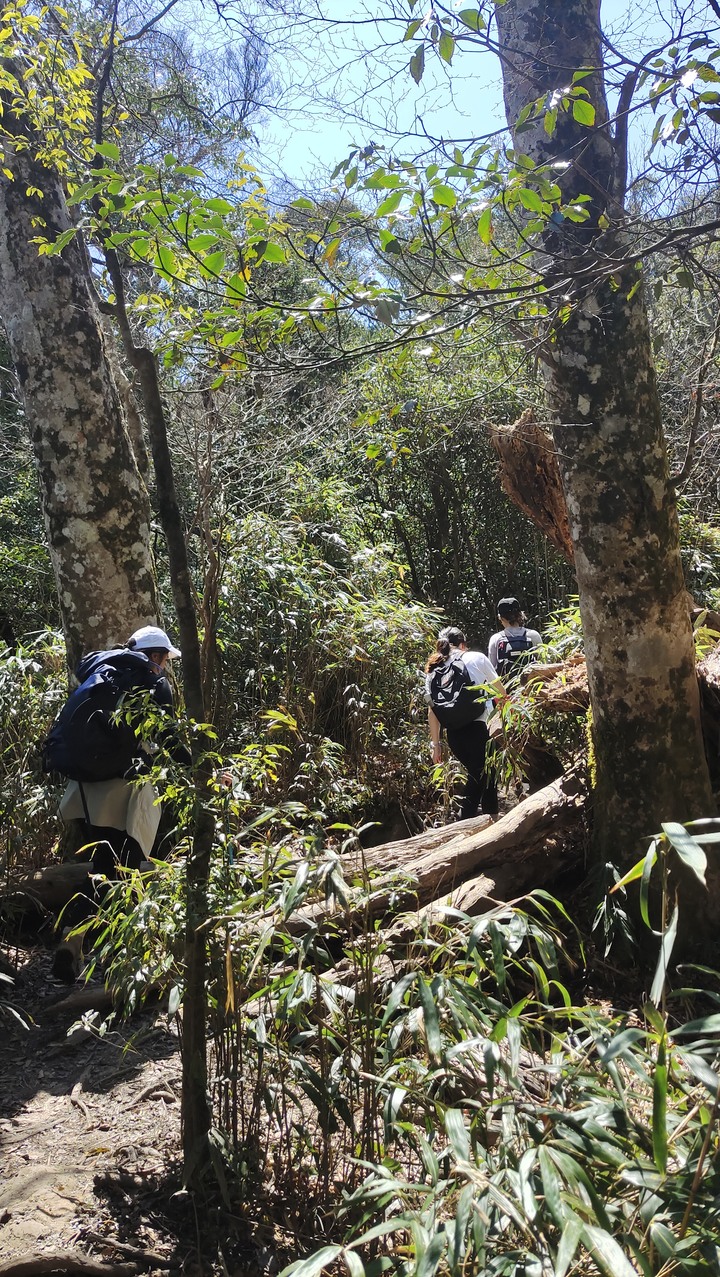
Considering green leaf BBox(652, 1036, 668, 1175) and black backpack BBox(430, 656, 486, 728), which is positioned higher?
black backpack BBox(430, 656, 486, 728)

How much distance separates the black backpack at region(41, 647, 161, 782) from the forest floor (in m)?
0.94

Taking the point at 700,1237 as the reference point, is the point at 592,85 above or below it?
above

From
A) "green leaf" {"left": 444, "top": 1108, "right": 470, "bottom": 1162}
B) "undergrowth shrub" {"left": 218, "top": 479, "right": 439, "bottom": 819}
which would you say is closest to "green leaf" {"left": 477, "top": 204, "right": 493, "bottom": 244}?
"green leaf" {"left": 444, "top": 1108, "right": 470, "bottom": 1162}

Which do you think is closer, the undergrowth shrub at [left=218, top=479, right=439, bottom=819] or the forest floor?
the forest floor

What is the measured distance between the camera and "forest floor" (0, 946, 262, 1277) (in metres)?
2.31

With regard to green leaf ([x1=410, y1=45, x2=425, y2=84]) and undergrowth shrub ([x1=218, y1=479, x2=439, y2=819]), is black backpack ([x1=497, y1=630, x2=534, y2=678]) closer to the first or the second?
undergrowth shrub ([x1=218, y1=479, x2=439, y2=819])

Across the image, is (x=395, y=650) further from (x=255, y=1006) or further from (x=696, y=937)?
(x=255, y=1006)

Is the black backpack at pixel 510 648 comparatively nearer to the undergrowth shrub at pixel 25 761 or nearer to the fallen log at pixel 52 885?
the undergrowth shrub at pixel 25 761

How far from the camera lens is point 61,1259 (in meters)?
2.24

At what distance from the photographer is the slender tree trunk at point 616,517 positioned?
3.85m

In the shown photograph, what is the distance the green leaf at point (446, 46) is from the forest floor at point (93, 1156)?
9.07ft

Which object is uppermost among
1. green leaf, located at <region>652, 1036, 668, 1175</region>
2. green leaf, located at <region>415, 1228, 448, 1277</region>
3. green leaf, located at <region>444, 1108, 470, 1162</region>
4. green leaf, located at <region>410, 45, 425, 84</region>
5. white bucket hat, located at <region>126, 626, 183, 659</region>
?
green leaf, located at <region>410, 45, 425, 84</region>

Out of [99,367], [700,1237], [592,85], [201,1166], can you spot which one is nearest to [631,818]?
[201,1166]

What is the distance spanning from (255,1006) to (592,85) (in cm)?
385
